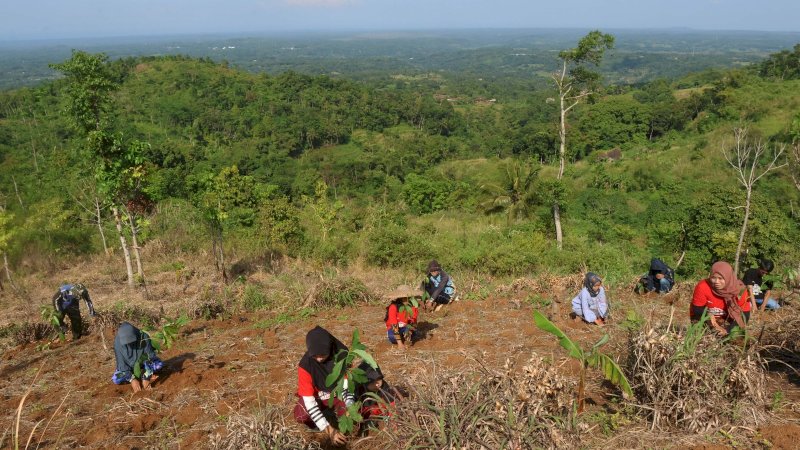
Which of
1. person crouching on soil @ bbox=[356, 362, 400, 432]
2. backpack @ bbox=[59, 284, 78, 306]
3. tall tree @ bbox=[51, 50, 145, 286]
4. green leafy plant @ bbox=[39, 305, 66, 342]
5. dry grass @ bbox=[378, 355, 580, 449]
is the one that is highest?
tall tree @ bbox=[51, 50, 145, 286]

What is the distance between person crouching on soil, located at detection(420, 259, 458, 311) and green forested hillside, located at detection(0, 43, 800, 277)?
13.7ft

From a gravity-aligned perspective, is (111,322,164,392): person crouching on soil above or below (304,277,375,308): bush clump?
above

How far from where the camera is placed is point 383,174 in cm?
4650

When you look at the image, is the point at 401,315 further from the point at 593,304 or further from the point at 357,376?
the point at 593,304

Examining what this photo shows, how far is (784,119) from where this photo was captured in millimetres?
30250

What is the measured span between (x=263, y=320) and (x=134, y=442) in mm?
2922

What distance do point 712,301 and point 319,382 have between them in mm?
3583

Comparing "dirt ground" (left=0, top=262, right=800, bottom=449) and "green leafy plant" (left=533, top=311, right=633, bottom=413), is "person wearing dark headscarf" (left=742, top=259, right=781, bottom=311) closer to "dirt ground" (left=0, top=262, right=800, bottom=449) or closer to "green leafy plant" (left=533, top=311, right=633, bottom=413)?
"dirt ground" (left=0, top=262, right=800, bottom=449)

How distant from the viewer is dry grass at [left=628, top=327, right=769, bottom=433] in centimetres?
299

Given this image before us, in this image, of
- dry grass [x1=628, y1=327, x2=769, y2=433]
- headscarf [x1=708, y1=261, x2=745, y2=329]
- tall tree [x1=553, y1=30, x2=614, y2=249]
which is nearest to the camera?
dry grass [x1=628, y1=327, x2=769, y2=433]

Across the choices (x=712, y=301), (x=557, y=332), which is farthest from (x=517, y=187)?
(x=557, y=332)

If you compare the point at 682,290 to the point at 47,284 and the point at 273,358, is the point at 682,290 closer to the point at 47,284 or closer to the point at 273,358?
the point at 273,358

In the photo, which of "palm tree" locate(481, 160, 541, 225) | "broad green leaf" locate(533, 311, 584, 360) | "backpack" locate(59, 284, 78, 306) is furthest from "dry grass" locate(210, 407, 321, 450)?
"palm tree" locate(481, 160, 541, 225)

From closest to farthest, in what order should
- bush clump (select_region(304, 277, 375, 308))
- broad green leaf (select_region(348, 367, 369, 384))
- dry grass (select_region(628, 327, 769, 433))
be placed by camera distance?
1. broad green leaf (select_region(348, 367, 369, 384))
2. dry grass (select_region(628, 327, 769, 433))
3. bush clump (select_region(304, 277, 375, 308))
